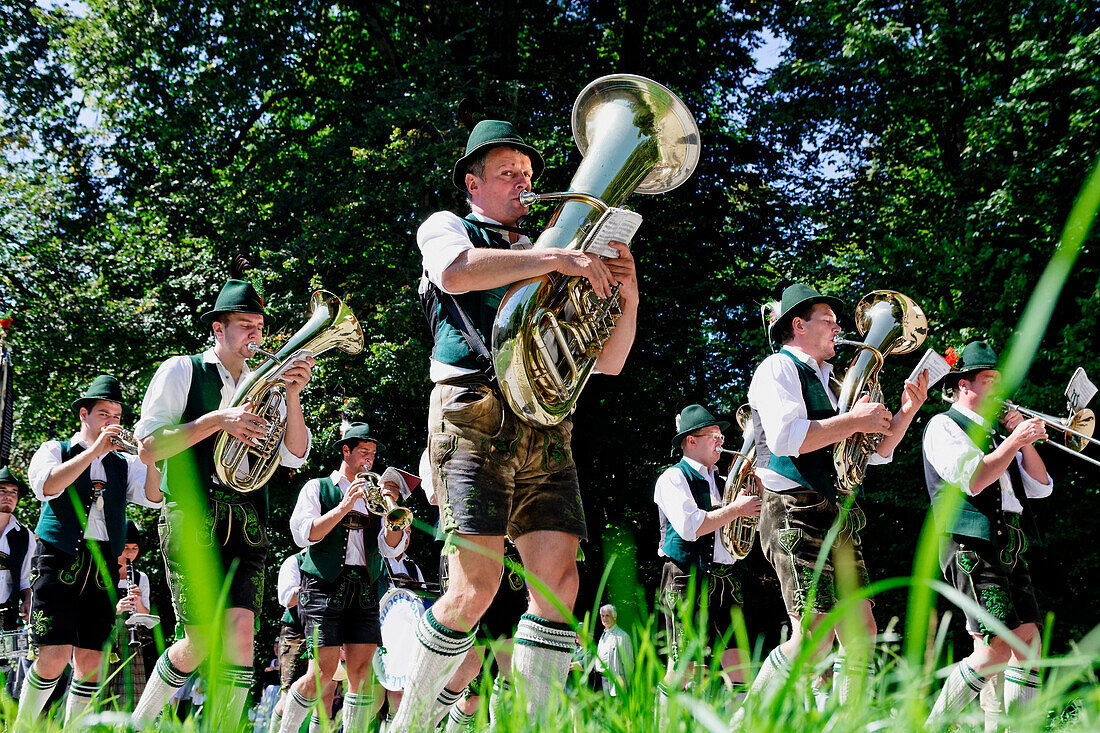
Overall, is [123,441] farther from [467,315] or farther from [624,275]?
[624,275]

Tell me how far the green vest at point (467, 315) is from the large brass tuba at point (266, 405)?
152cm

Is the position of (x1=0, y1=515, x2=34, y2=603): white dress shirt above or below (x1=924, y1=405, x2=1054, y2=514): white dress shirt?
above

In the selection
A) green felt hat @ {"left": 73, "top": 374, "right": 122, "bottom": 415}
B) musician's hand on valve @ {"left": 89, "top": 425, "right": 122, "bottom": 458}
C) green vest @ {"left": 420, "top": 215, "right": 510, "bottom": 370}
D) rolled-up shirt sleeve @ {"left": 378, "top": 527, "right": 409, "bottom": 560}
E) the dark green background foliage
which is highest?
the dark green background foliage

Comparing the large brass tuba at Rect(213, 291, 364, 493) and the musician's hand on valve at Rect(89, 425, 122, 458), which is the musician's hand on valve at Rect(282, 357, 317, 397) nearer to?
the large brass tuba at Rect(213, 291, 364, 493)

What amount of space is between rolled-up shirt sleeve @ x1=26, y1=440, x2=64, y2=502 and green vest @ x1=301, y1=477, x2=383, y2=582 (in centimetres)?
179

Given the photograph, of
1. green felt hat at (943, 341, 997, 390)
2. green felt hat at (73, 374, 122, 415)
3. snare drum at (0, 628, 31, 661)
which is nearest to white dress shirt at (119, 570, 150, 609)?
snare drum at (0, 628, 31, 661)

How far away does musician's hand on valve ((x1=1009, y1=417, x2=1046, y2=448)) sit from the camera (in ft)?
17.4

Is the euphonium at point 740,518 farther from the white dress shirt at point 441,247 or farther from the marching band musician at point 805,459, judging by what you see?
the white dress shirt at point 441,247

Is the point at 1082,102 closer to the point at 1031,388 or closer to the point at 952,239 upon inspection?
the point at 952,239

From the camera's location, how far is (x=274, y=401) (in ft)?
16.3

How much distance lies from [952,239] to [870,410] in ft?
31.5

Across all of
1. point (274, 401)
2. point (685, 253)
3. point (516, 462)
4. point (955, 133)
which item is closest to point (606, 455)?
point (685, 253)

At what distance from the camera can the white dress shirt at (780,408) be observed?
450cm

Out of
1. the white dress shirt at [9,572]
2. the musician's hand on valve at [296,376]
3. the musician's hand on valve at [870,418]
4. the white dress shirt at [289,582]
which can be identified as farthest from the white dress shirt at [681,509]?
the white dress shirt at [9,572]
